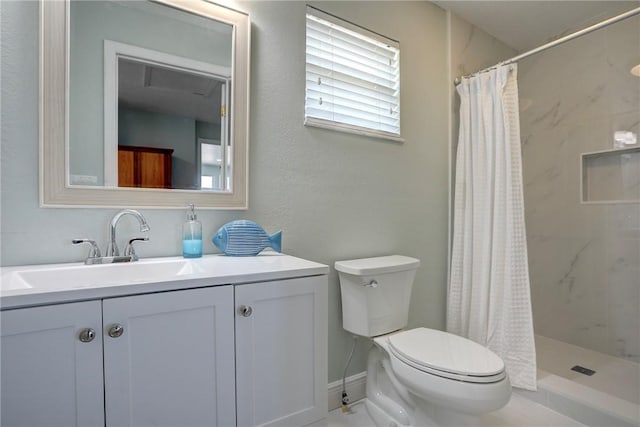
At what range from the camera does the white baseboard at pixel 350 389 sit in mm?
1708

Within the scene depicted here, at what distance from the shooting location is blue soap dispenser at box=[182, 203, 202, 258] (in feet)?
4.22

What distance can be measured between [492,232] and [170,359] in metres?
1.78

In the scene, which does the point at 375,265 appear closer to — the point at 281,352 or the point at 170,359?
the point at 281,352

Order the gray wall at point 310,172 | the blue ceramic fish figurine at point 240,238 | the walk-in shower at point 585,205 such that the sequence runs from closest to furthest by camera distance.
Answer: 1. the gray wall at point 310,172
2. the blue ceramic fish figurine at point 240,238
3. the walk-in shower at point 585,205

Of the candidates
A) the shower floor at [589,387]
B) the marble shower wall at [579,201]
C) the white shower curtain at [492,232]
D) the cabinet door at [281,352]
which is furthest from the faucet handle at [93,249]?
the marble shower wall at [579,201]

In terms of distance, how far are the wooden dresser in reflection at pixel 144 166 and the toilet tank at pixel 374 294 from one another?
2.87 feet

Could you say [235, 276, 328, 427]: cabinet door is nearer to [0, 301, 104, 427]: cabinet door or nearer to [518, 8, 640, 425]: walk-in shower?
[0, 301, 104, 427]: cabinet door

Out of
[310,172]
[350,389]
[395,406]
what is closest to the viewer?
[395,406]

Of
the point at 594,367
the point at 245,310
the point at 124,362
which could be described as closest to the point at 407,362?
the point at 245,310

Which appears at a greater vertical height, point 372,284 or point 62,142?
point 62,142

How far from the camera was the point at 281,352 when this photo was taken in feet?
3.39

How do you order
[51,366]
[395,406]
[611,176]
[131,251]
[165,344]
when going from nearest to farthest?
[51,366] < [165,344] < [131,251] < [395,406] < [611,176]

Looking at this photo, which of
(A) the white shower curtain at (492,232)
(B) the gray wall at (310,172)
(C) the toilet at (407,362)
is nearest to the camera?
(B) the gray wall at (310,172)

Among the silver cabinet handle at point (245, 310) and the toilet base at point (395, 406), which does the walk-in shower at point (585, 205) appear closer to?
the toilet base at point (395, 406)
